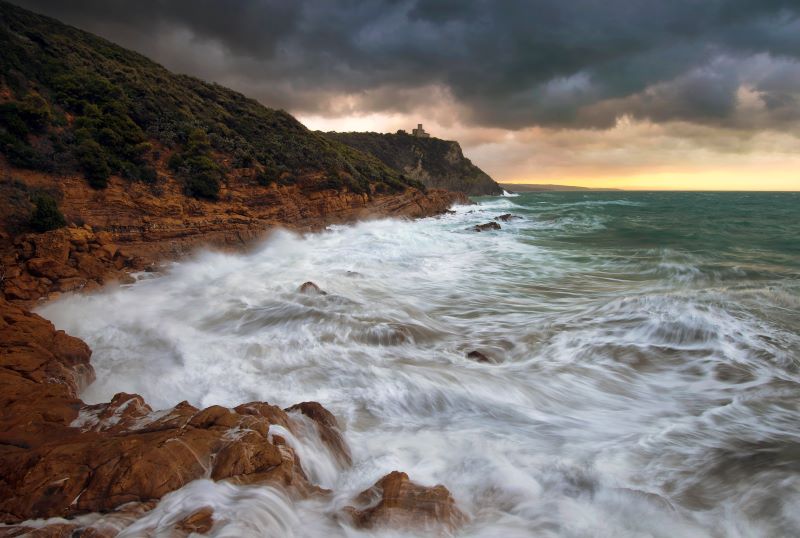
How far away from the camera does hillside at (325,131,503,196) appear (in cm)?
9825

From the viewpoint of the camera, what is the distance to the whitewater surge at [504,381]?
147 inches

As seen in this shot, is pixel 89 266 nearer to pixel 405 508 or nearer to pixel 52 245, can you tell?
pixel 52 245

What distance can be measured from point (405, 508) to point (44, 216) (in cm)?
1301

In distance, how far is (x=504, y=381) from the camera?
250 inches

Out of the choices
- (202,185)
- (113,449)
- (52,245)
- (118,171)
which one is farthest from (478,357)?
(118,171)

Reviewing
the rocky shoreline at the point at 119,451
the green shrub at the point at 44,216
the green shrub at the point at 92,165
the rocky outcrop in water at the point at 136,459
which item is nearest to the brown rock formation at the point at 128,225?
the green shrub at the point at 92,165

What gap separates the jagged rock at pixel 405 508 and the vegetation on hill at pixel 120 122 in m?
15.8

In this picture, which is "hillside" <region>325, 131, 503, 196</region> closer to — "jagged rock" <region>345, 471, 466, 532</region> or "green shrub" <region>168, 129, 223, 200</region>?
"green shrub" <region>168, 129, 223, 200</region>

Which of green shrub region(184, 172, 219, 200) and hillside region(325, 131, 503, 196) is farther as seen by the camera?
hillside region(325, 131, 503, 196)

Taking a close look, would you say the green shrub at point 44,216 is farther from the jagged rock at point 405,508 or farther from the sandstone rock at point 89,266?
the jagged rock at point 405,508

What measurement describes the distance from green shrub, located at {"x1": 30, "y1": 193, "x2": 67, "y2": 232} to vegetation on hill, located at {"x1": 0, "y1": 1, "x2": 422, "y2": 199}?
3.16 meters

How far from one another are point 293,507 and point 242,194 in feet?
60.8

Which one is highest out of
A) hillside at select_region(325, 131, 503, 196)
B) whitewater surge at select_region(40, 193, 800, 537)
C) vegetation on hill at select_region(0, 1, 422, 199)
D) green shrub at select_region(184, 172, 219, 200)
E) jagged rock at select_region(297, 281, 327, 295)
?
hillside at select_region(325, 131, 503, 196)

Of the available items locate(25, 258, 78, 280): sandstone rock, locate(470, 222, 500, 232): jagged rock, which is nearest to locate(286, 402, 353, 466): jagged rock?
locate(25, 258, 78, 280): sandstone rock
